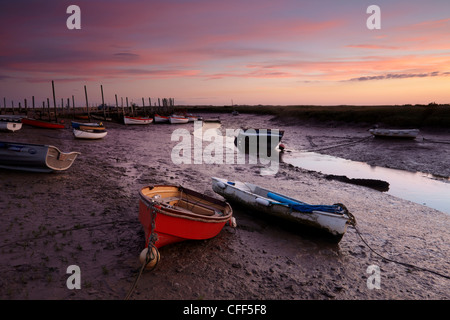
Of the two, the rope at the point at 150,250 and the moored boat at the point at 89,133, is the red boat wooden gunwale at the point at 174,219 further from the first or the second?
the moored boat at the point at 89,133

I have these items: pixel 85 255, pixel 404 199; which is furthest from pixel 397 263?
pixel 85 255

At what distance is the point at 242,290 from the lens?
525cm

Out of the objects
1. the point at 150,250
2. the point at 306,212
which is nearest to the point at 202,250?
Result: the point at 150,250

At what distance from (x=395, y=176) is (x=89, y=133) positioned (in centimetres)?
2363

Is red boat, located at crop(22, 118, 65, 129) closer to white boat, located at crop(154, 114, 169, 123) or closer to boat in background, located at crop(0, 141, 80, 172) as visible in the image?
boat in background, located at crop(0, 141, 80, 172)

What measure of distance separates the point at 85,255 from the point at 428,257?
851cm

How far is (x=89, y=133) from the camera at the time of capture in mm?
23672

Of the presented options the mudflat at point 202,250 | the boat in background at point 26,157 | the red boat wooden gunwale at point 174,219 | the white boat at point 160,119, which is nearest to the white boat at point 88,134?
the boat in background at point 26,157

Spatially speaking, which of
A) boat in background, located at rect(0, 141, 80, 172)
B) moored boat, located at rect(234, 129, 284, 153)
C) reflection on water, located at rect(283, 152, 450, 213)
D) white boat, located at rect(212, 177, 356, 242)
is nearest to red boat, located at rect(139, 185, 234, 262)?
white boat, located at rect(212, 177, 356, 242)

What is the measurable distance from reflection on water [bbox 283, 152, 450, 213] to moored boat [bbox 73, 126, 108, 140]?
16745 millimetres

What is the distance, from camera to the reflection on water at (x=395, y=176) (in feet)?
39.5

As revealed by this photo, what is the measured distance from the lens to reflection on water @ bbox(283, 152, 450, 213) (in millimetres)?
12041

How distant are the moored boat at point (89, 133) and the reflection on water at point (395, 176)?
16.7 m
